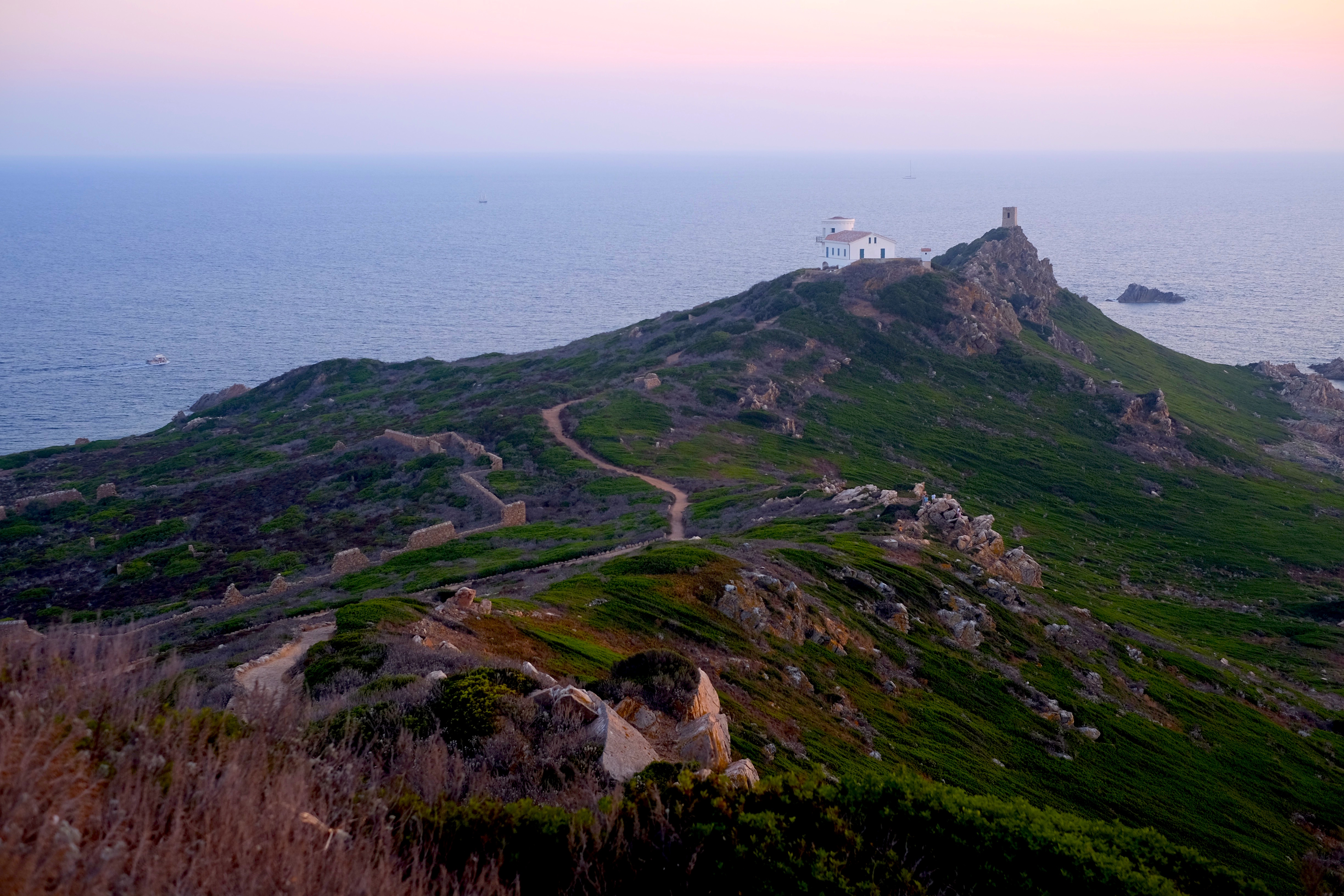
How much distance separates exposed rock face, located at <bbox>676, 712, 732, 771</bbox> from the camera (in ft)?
59.0

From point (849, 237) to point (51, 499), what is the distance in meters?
91.3

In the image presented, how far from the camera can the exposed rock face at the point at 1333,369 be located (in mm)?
129625

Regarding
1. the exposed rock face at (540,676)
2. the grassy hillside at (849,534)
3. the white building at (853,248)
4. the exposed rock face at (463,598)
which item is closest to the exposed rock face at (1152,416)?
the grassy hillside at (849,534)

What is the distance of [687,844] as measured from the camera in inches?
512

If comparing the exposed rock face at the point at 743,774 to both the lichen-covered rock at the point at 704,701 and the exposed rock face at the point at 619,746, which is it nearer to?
the exposed rock face at the point at 619,746

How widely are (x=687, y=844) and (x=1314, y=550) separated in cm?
7360

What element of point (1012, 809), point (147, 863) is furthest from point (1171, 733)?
point (147, 863)

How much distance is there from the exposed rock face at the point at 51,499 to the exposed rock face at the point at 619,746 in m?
66.4

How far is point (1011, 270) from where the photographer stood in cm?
12012

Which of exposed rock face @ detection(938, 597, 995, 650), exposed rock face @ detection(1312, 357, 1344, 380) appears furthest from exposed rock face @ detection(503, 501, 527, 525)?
exposed rock face @ detection(1312, 357, 1344, 380)

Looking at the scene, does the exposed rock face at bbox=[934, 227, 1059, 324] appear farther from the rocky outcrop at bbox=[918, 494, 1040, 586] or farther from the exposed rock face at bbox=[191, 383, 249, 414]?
the exposed rock face at bbox=[191, 383, 249, 414]

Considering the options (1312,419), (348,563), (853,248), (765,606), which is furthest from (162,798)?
(1312,419)

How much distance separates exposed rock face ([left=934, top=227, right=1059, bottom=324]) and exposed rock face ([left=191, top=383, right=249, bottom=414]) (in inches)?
3620

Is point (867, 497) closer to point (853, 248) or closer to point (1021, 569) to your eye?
point (1021, 569)
